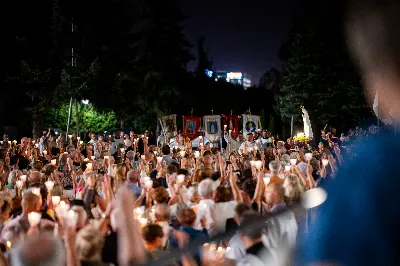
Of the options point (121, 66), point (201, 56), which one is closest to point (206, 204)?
point (121, 66)

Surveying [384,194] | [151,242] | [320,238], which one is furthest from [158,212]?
[384,194]

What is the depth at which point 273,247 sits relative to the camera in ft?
14.8

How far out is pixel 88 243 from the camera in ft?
14.1

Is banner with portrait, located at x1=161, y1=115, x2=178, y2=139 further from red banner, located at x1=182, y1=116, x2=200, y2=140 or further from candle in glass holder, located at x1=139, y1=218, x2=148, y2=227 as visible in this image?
candle in glass holder, located at x1=139, y1=218, x2=148, y2=227

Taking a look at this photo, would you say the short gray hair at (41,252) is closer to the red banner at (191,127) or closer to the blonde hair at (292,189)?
the blonde hair at (292,189)

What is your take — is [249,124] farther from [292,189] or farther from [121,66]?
[292,189]

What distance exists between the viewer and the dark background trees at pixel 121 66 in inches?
1208

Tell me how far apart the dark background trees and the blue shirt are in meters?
26.4

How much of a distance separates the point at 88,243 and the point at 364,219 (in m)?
2.48

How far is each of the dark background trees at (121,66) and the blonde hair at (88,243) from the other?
26.9m

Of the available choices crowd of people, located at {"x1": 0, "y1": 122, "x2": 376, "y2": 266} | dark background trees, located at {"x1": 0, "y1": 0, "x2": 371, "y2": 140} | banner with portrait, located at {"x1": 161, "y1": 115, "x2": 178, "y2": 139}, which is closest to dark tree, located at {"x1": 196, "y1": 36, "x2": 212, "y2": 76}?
dark background trees, located at {"x1": 0, "y1": 0, "x2": 371, "y2": 140}

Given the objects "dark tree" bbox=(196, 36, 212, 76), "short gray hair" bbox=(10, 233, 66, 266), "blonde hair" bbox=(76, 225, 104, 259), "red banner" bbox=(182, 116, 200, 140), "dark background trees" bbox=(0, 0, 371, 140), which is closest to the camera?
"short gray hair" bbox=(10, 233, 66, 266)

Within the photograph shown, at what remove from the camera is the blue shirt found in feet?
15.6

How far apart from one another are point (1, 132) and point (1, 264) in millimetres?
29055
